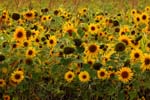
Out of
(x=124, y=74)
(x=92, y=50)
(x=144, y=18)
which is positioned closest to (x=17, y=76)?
(x=92, y=50)

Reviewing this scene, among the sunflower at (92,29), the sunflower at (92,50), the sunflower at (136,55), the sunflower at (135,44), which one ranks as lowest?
the sunflower at (136,55)

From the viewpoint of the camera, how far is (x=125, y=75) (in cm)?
295

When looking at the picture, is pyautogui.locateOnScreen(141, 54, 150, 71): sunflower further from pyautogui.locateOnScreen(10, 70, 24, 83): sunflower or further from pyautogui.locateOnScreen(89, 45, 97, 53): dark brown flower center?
pyautogui.locateOnScreen(10, 70, 24, 83): sunflower

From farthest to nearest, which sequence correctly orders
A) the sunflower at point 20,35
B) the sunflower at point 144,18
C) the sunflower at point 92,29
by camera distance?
the sunflower at point 144,18 → the sunflower at point 92,29 → the sunflower at point 20,35

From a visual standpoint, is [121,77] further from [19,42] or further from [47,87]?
[19,42]

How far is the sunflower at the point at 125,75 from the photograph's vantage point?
9.70 feet

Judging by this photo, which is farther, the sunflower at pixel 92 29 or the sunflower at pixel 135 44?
the sunflower at pixel 92 29

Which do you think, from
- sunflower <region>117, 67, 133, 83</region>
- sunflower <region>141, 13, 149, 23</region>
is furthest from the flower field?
sunflower <region>141, 13, 149, 23</region>

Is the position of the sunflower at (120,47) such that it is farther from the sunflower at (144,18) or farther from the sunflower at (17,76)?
the sunflower at (144,18)

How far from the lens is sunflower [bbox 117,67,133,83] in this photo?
296 centimetres

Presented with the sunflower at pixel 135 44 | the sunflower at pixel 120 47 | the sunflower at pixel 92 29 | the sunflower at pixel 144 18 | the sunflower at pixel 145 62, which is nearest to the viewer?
the sunflower at pixel 145 62

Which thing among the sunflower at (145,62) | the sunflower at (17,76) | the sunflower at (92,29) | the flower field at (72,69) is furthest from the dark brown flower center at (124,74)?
the sunflower at (92,29)

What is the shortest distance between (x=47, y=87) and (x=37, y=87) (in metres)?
0.11

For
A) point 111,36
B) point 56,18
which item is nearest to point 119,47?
point 111,36
